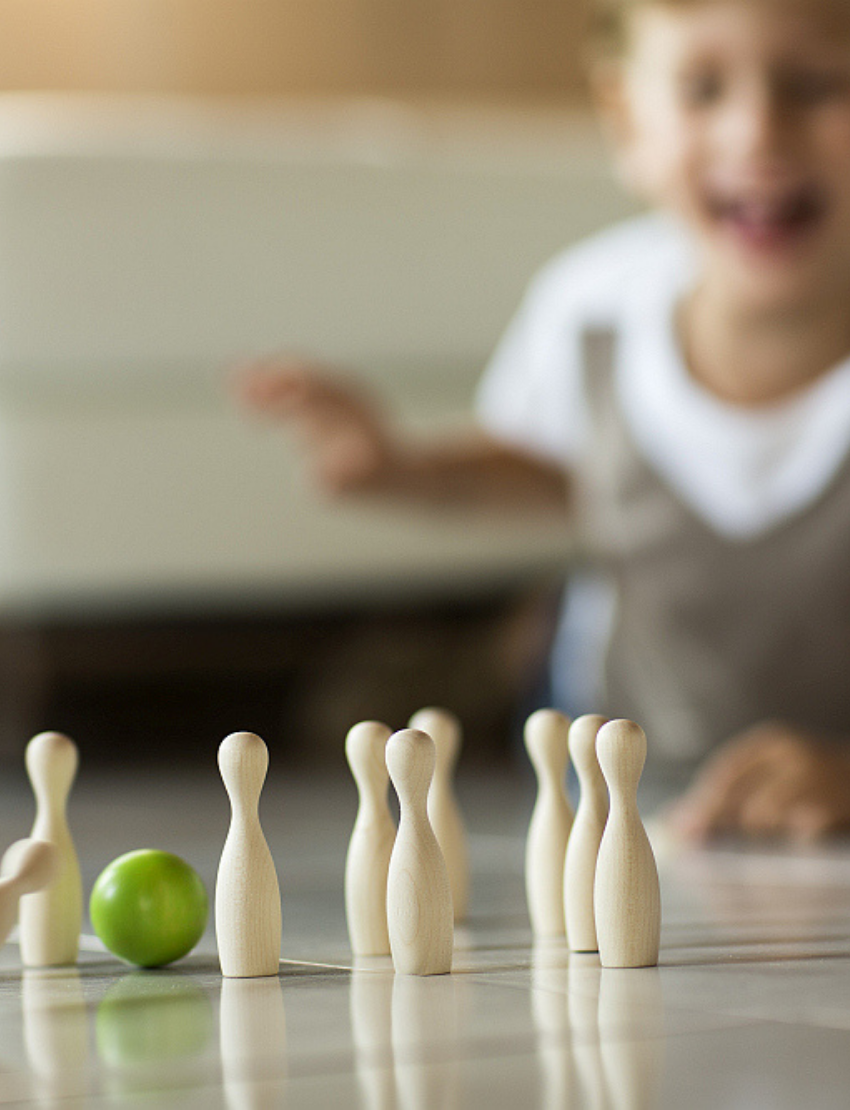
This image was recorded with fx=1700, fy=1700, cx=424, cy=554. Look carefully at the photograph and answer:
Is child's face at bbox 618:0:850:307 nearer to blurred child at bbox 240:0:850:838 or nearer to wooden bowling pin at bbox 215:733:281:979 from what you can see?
blurred child at bbox 240:0:850:838

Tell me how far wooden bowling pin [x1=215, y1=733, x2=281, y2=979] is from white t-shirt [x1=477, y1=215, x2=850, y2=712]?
88 centimetres

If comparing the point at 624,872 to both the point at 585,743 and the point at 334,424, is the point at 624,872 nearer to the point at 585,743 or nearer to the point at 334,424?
the point at 585,743

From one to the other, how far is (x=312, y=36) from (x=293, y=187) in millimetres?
592

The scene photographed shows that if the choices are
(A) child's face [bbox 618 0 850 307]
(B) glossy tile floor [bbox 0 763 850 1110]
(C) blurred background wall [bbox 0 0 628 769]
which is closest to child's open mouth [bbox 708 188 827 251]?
(A) child's face [bbox 618 0 850 307]

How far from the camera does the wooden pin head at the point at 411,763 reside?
2.21 ft

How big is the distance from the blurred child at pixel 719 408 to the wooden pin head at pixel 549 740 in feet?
1.78

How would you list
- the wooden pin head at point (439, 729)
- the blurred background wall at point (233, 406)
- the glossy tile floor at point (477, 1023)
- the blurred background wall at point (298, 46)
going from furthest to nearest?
1. the blurred background wall at point (298, 46)
2. the blurred background wall at point (233, 406)
3. the wooden pin head at point (439, 729)
4. the glossy tile floor at point (477, 1023)

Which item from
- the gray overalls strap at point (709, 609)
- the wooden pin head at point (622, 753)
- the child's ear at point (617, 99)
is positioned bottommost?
the wooden pin head at point (622, 753)

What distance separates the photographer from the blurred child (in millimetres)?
1452

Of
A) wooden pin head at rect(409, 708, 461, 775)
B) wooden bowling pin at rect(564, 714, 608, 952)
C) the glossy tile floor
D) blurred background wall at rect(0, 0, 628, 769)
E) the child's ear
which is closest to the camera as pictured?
the glossy tile floor

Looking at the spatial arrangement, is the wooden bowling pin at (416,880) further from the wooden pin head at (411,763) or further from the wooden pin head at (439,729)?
the wooden pin head at (439,729)

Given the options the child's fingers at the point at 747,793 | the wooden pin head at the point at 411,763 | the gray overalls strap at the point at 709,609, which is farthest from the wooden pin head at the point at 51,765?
the gray overalls strap at the point at 709,609

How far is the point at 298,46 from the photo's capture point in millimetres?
3162

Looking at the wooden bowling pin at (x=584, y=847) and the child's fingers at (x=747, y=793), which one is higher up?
the child's fingers at (x=747, y=793)
